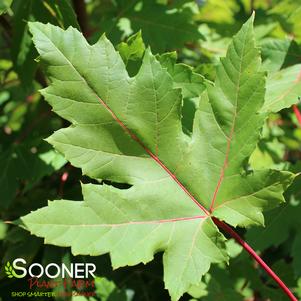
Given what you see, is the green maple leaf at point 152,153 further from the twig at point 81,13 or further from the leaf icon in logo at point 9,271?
the twig at point 81,13

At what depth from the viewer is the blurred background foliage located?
1104 millimetres

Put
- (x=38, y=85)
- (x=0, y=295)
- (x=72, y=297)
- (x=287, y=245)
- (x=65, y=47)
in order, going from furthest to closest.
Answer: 1. (x=287, y=245)
2. (x=38, y=85)
3. (x=0, y=295)
4. (x=72, y=297)
5. (x=65, y=47)

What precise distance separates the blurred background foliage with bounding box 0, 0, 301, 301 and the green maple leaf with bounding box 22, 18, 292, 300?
0.56ft

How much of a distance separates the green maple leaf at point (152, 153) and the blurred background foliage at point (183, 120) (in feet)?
0.56

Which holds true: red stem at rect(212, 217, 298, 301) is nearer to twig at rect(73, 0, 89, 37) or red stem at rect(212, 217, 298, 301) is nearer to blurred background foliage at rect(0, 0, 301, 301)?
blurred background foliage at rect(0, 0, 301, 301)

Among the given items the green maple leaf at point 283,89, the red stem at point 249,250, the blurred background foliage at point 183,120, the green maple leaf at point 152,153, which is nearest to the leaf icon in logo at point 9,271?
the blurred background foliage at point 183,120

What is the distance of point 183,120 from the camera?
1.07 m

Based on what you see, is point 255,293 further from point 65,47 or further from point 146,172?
point 65,47

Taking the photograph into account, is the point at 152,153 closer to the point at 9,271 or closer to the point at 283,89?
the point at 283,89

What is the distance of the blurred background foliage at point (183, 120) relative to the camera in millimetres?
1104

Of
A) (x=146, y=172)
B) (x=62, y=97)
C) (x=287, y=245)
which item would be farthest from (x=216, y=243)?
(x=287, y=245)

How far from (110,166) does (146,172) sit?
69mm

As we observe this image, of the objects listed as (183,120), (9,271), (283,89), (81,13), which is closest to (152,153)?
(183,120)

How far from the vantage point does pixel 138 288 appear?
4.38 ft
